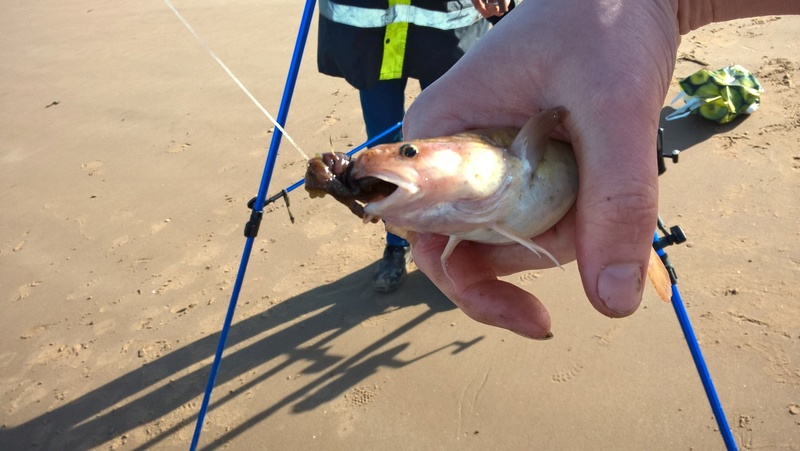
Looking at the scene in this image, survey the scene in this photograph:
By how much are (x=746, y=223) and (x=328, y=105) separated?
3.74m

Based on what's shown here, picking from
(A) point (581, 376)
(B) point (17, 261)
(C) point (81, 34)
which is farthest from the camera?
(C) point (81, 34)

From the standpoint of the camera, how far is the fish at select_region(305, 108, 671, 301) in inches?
64.7

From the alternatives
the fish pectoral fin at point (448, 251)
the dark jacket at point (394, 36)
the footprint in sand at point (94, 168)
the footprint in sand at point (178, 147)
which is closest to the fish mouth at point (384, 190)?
the fish pectoral fin at point (448, 251)

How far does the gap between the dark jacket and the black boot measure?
1.07 meters

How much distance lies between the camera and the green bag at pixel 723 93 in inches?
192

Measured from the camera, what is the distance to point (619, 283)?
63.7 inches

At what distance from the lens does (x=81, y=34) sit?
9.15 meters

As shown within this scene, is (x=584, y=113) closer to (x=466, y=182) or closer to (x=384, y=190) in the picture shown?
(x=466, y=182)

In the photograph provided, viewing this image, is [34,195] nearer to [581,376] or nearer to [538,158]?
[581,376]

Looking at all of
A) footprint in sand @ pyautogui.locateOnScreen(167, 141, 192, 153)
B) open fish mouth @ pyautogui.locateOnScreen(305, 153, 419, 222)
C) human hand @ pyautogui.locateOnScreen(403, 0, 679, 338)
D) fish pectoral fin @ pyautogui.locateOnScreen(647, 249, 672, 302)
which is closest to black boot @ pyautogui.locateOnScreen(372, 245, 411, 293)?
human hand @ pyautogui.locateOnScreen(403, 0, 679, 338)

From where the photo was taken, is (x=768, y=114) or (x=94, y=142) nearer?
(x=768, y=114)

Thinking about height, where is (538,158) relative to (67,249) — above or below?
above

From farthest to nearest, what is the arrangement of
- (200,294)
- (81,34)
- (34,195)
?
1. (81,34)
2. (34,195)
3. (200,294)

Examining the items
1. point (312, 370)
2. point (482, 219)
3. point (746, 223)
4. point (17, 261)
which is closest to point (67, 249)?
point (17, 261)
